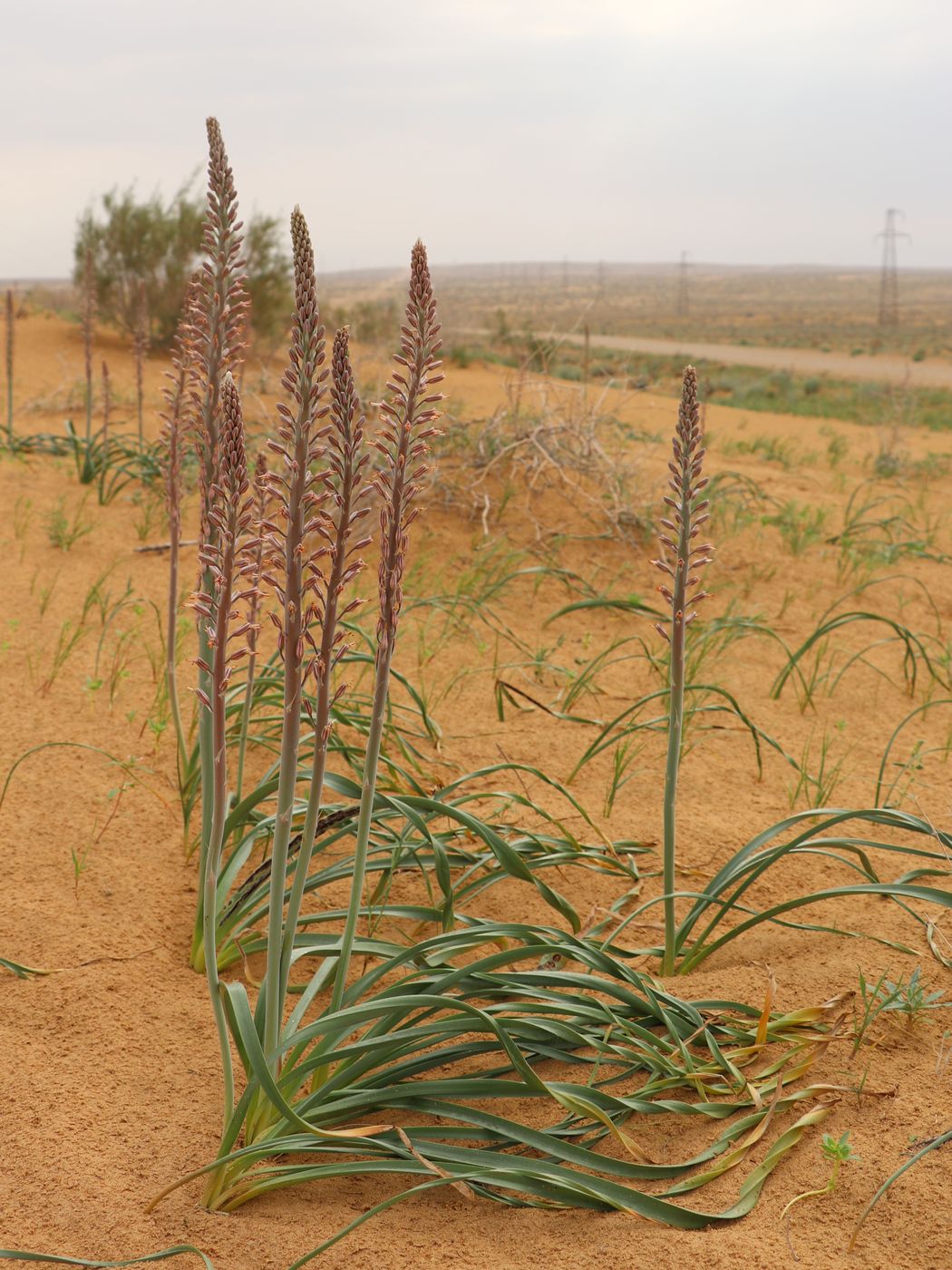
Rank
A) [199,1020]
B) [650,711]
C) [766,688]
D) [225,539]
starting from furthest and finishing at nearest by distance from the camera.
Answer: [766,688], [650,711], [199,1020], [225,539]

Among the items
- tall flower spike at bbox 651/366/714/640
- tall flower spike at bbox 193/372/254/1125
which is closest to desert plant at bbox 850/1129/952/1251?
tall flower spike at bbox 651/366/714/640

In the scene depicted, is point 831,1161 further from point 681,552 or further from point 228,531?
point 228,531

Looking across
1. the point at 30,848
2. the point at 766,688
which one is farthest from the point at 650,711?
the point at 30,848

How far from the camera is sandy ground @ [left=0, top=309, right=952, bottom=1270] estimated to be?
1.90 m

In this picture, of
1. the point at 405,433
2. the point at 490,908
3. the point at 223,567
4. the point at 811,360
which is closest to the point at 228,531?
the point at 223,567

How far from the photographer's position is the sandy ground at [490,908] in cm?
190

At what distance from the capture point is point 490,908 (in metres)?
3.07

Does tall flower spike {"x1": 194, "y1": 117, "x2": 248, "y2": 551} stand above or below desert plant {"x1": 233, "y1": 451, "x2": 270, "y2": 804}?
above

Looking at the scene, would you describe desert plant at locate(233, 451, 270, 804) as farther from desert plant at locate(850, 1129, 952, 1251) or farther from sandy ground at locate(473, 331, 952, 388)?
sandy ground at locate(473, 331, 952, 388)

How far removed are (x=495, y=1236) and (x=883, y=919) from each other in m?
1.46

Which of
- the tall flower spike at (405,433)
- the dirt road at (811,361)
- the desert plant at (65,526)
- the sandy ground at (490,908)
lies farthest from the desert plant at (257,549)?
the dirt road at (811,361)

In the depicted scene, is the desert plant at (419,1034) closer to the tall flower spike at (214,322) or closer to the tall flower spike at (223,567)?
the tall flower spike at (223,567)

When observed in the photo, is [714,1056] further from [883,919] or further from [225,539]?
[225,539]

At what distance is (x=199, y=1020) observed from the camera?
256 cm
